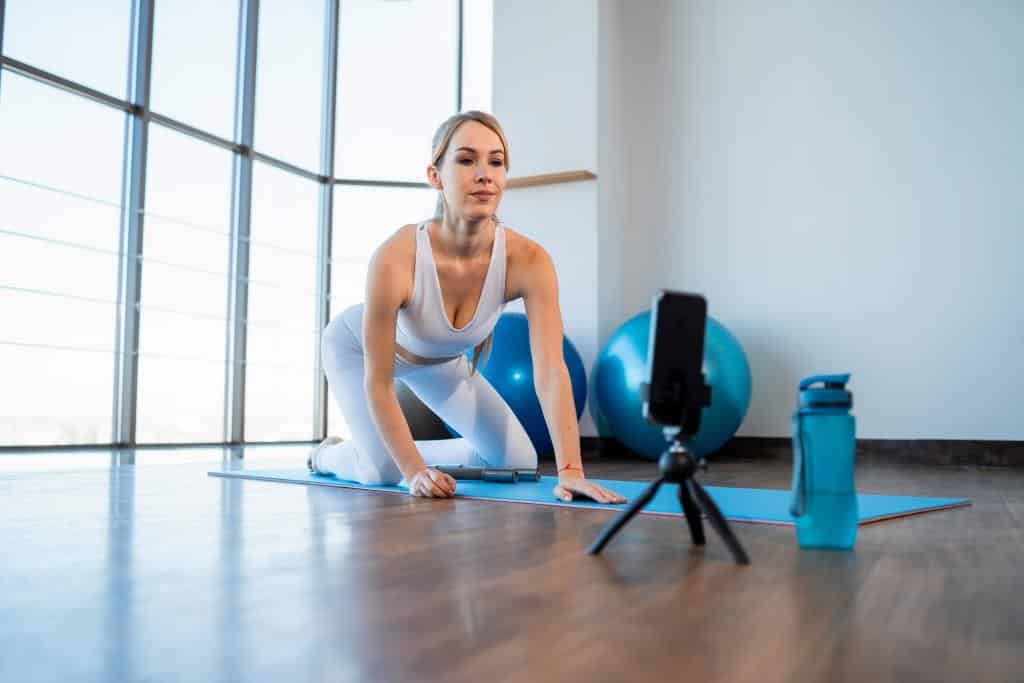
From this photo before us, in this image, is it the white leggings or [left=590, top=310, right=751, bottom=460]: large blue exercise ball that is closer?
the white leggings

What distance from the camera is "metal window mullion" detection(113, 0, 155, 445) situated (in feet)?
14.4

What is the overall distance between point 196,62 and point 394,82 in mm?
1372

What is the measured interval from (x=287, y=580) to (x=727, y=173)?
149 inches

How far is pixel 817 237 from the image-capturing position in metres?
4.02

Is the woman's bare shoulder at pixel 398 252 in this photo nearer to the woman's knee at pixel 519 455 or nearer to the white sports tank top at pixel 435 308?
the white sports tank top at pixel 435 308

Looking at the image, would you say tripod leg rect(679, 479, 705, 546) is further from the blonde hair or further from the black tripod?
the blonde hair

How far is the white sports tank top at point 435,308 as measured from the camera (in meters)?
1.93

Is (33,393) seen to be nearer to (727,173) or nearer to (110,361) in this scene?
(110,361)

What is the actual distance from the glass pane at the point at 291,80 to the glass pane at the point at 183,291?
Answer: 0.45 meters

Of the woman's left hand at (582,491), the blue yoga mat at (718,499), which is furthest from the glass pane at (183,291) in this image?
the woman's left hand at (582,491)

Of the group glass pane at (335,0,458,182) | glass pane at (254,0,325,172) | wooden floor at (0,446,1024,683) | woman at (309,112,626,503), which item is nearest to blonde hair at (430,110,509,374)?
woman at (309,112,626,503)

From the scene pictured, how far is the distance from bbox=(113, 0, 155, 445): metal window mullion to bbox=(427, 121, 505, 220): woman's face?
3253 mm

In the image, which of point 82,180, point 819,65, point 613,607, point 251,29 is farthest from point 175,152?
point 613,607

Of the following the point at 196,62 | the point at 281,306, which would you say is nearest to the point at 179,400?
the point at 281,306
